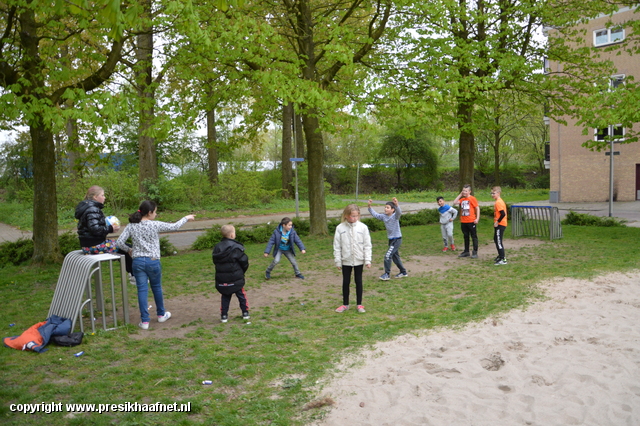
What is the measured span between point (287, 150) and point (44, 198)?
24.4m

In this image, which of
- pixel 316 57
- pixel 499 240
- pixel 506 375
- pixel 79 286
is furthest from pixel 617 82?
pixel 79 286

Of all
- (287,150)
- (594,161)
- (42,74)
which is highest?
(42,74)

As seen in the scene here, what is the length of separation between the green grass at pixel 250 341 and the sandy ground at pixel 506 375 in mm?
409

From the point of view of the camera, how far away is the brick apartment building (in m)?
32.8

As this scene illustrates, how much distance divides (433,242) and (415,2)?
23.6 ft

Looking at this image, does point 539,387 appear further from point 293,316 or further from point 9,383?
point 9,383

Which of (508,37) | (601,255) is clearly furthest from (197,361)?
(508,37)

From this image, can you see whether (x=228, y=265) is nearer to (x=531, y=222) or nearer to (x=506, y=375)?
(x=506, y=375)

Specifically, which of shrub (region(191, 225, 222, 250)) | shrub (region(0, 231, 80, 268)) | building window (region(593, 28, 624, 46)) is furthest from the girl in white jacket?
building window (region(593, 28, 624, 46))

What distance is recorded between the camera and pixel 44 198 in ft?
40.4

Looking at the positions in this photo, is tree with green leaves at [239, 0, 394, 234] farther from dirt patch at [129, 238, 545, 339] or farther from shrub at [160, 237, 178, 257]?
shrub at [160, 237, 178, 257]

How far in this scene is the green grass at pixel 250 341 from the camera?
15.7ft

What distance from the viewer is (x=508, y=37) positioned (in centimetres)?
1944

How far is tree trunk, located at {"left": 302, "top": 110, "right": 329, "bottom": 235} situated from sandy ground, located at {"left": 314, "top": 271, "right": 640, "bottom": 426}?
10.8 meters
